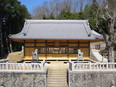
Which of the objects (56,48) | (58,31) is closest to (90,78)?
(56,48)

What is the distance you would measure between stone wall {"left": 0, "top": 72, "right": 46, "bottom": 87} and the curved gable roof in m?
6.53

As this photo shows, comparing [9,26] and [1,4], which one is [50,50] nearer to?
[1,4]

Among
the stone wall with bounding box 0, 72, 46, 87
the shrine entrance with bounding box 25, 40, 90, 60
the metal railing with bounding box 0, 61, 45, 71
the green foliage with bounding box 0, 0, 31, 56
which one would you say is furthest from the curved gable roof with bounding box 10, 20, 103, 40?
the green foliage with bounding box 0, 0, 31, 56

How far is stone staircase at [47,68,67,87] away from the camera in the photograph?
10892 millimetres

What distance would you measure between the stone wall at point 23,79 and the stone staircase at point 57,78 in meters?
0.99

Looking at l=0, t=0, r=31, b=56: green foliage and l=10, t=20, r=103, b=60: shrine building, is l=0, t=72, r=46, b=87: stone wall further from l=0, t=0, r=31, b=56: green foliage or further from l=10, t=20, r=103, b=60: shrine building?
l=0, t=0, r=31, b=56: green foliage

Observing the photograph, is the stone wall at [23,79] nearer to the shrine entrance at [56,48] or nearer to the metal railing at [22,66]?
the metal railing at [22,66]

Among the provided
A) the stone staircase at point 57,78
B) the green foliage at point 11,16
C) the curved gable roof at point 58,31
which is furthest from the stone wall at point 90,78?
the green foliage at point 11,16

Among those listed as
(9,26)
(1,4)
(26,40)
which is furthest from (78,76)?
(9,26)

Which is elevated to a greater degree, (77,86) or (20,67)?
(20,67)

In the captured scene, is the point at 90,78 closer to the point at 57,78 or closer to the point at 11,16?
the point at 57,78

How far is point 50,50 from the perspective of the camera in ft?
56.5

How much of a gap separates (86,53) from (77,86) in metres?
7.44

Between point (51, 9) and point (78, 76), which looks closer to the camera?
point (78, 76)
